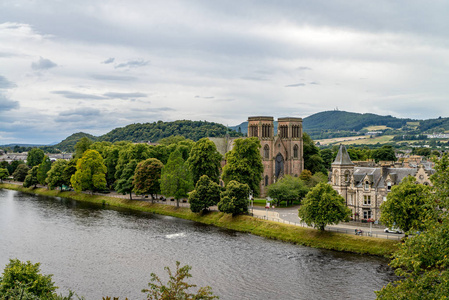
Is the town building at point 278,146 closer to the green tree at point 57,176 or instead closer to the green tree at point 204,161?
the green tree at point 204,161

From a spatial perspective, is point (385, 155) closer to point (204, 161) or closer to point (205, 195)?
point (204, 161)

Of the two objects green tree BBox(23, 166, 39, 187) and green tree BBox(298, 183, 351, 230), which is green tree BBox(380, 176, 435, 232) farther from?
green tree BBox(23, 166, 39, 187)

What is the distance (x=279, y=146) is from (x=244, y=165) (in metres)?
24.1

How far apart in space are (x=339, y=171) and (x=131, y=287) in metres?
39.4

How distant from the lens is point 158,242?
193ft

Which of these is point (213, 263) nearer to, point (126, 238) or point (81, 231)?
point (126, 238)

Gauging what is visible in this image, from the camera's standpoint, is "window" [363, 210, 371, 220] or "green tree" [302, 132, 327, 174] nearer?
"window" [363, 210, 371, 220]

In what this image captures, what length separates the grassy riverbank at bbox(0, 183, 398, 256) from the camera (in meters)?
51.8

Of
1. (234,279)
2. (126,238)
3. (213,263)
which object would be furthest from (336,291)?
(126,238)

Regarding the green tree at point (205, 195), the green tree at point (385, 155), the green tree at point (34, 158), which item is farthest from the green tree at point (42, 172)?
the green tree at point (385, 155)

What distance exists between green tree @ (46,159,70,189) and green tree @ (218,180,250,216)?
59.4 metres

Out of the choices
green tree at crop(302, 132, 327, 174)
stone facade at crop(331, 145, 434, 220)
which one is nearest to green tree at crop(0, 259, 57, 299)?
stone facade at crop(331, 145, 434, 220)

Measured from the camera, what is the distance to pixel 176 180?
82.8 metres

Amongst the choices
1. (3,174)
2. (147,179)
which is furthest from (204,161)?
(3,174)
